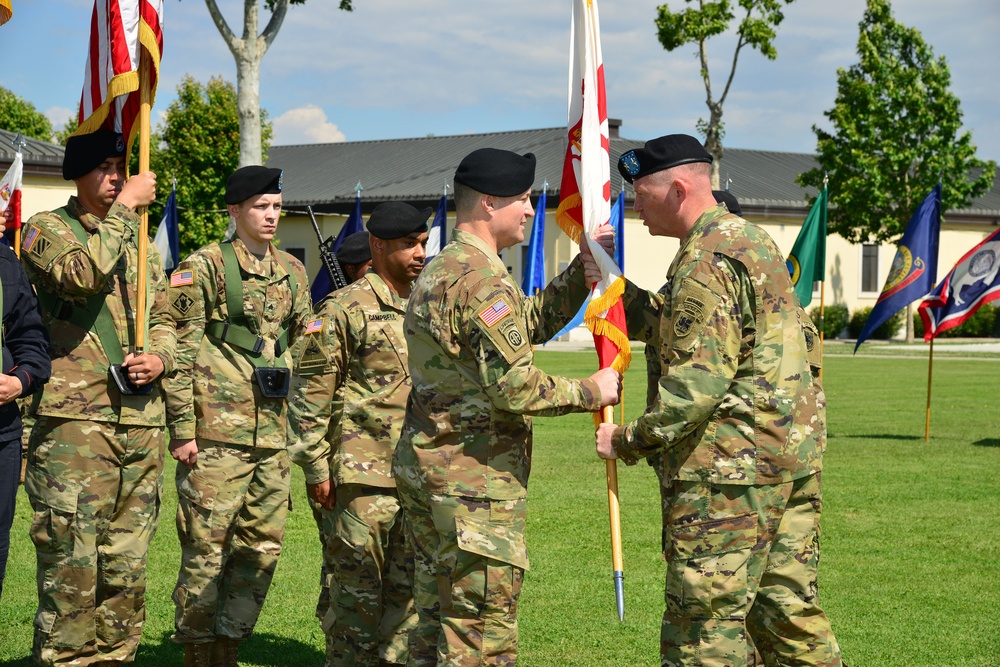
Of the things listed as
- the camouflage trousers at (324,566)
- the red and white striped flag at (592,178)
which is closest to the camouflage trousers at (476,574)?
the red and white striped flag at (592,178)

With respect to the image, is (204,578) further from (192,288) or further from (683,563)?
(683,563)

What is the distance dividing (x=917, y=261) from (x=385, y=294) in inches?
441

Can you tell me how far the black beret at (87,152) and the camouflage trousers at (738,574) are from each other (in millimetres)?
3395

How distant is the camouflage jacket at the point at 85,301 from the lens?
5348 millimetres

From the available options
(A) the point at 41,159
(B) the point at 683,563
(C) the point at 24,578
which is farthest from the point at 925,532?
(A) the point at 41,159

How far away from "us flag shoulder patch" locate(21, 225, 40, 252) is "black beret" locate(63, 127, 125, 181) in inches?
14.9

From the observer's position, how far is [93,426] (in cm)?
554

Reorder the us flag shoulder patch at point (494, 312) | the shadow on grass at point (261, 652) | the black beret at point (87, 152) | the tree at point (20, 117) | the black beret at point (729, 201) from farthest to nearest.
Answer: the tree at point (20, 117) → the black beret at point (729, 201) → the shadow on grass at point (261, 652) → the black beret at point (87, 152) → the us flag shoulder patch at point (494, 312)

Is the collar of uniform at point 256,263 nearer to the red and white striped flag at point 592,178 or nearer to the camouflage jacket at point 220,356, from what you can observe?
the camouflage jacket at point 220,356

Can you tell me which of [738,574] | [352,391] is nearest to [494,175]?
[352,391]

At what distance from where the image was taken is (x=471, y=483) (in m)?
4.45

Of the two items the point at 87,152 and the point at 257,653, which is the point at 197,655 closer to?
the point at 257,653

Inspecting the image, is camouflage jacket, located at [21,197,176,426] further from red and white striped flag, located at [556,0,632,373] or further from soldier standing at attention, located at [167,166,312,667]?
red and white striped flag, located at [556,0,632,373]

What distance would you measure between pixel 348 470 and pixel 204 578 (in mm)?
1078
